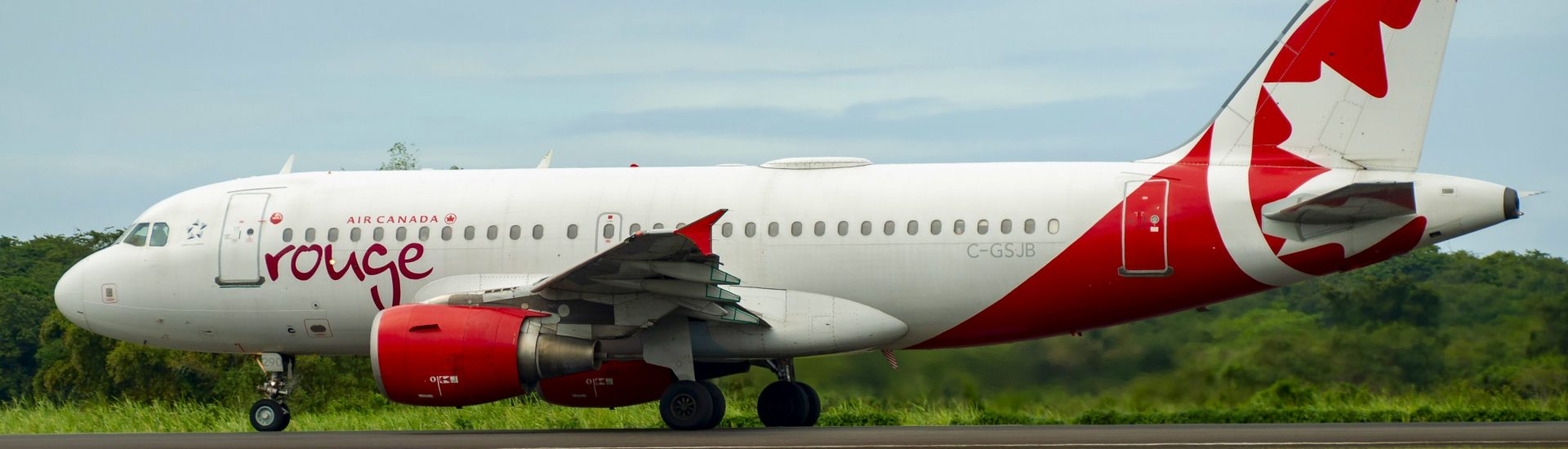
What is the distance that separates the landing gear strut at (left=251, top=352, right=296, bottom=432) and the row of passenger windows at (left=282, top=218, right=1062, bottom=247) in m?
1.57

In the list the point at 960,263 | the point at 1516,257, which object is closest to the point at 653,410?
the point at 960,263

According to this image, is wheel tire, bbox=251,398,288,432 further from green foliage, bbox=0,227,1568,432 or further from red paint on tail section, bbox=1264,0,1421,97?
red paint on tail section, bbox=1264,0,1421,97

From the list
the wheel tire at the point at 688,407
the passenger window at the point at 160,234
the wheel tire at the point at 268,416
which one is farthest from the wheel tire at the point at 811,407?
the passenger window at the point at 160,234

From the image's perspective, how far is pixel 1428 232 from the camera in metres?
17.7

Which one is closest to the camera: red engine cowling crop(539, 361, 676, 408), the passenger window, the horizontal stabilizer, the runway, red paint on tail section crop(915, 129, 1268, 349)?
the runway

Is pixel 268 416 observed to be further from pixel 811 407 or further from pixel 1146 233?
pixel 1146 233

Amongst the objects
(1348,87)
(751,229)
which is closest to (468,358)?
(751,229)

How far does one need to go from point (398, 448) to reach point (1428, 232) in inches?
415

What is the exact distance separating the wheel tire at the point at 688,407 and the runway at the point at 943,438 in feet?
0.53

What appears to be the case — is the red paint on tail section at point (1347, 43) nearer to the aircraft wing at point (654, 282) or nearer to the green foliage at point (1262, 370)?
the green foliage at point (1262, 370)

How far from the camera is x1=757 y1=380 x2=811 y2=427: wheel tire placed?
67.7 feet

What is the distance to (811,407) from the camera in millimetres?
20781

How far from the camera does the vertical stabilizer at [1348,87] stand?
18.2m

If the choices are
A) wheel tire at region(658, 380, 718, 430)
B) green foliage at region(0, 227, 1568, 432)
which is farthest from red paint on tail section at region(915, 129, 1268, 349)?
wheel tire at region(658, 380, 718, 430)
